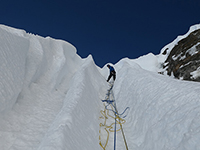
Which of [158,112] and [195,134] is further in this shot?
[158,112]

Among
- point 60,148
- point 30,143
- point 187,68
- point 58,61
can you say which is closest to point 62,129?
point 60,148

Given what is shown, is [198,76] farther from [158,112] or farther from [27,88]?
[27,88]

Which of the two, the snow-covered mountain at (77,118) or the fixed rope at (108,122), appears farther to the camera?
the fixed rope at (108,122)

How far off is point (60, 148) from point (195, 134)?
1736 millimetres

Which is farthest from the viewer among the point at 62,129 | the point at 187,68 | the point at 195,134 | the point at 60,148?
the point at 187,68

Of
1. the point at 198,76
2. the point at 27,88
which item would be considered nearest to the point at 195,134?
the point at 27,88

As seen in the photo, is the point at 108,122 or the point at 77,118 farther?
the point at 108,122

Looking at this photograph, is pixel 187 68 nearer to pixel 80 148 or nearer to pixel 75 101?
pixel 75 101

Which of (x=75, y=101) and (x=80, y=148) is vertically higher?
(x=75, y=101)

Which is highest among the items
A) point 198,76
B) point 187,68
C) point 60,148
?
point 187,68

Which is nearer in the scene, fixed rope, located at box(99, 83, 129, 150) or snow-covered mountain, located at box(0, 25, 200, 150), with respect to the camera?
snow-covered mountain, located at box(0, 25, 200, 150)

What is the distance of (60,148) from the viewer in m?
1.92

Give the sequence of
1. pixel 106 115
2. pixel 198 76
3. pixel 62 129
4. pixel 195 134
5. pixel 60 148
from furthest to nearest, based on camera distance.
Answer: pixel 198 76
pixel 106 115
pixel 62 129
pixel 60 148
pixel 195 134

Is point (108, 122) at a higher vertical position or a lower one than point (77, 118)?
higher
